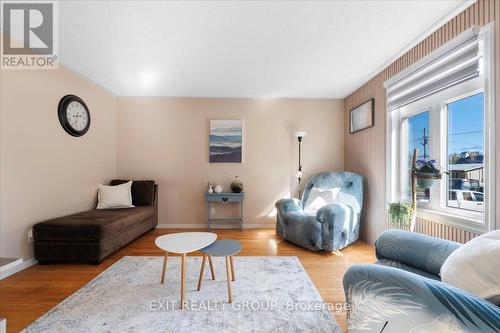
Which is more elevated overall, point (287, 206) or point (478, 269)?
point (478, 269)

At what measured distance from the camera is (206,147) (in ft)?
13.4

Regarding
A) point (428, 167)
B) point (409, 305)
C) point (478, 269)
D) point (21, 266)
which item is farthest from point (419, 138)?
point (21, 266)

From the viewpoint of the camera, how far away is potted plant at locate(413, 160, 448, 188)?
187 centimetres

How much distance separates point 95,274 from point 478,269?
298 centimetres

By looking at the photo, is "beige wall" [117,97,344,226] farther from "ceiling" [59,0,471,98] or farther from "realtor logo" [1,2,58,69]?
"realtor logo" [1,2,58,69]

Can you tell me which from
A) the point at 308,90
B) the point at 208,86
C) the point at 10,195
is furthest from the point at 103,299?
the point at 308,90

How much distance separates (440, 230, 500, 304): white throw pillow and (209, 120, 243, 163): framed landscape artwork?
129 inches

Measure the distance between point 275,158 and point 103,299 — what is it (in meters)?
3.10

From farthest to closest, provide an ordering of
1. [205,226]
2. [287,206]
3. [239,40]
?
[205,226] → [287,206] → [239,40]

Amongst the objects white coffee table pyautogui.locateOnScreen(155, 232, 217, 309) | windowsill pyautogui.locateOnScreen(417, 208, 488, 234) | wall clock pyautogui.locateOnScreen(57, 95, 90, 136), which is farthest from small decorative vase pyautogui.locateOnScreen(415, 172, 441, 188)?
wall clock pyautogui.locateOnScreen(57, 95, 90, 136)

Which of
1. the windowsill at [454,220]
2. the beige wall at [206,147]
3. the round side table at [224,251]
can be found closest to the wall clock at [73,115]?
the beige wall at [206,147]

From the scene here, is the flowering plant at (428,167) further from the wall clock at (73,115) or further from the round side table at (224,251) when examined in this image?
the wall clock at (73,115)

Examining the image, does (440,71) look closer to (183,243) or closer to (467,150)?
(467,150)

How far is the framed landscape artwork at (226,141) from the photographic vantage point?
4047 mm
